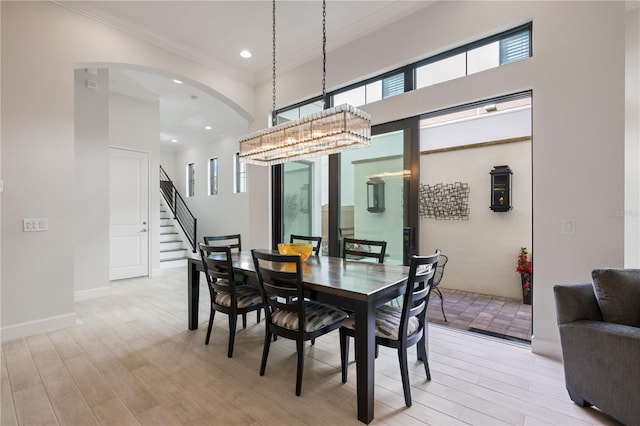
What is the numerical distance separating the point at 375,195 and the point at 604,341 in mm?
2431

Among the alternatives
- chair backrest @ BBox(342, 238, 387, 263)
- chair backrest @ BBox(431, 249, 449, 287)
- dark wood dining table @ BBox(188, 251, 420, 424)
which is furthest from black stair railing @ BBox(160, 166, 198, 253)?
dark wood dining table @ BBox(188, 251, 420, 424)

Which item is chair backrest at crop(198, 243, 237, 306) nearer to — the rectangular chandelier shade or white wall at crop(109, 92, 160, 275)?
the rectangular chandelier shade

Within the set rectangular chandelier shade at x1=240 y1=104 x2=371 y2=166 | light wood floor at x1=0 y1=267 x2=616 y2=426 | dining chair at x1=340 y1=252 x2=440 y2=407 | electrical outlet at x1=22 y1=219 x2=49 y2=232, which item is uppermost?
rectangular chandelier shade at x1=240 y1=104 x2=371 y2=166

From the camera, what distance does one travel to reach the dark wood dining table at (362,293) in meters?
1.83


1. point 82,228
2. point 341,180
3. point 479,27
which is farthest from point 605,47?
point 82,228

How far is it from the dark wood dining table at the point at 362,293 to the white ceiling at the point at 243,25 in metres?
2.81

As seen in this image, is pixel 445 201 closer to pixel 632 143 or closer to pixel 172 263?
pixel 632 143

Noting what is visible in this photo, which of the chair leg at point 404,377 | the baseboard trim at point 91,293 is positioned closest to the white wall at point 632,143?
the chair leg at point 404,377

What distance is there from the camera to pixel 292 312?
222cm

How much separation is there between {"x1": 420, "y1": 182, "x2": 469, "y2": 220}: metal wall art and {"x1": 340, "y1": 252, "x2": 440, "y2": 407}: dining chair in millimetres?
3240

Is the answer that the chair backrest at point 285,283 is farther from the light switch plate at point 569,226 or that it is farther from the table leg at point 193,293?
the light switch plate at point 569,226

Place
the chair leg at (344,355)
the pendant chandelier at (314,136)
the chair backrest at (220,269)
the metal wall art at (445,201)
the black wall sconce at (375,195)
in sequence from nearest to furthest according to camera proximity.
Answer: the chair leg at (344,355)
the pendant chandelier at (314,136)
the chair backrest at (220,269)
the black wall sconce at (375,195)
the metal wall art at (445,201)

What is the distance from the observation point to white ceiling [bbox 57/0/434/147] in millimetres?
3357

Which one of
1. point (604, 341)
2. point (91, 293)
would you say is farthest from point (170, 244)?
point (604, 341)
